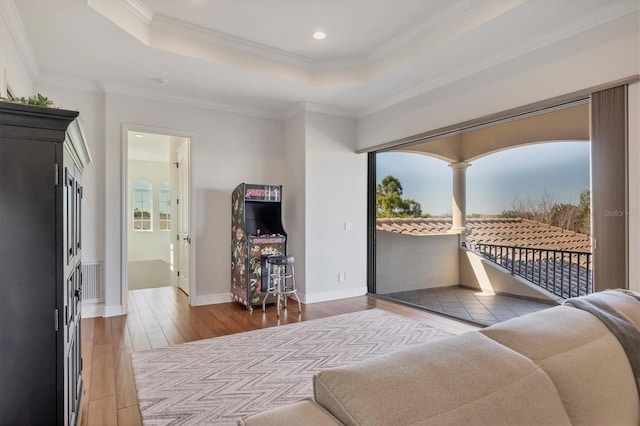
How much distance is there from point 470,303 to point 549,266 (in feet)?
3.66

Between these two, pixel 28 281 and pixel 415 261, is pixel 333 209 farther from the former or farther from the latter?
pixel 28 281

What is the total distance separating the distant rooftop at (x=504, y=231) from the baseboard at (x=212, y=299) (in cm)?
261

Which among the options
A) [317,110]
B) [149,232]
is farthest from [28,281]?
[149,232]

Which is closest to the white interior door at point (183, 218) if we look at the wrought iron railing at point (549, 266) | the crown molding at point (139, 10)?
the crown molding at point (139, 10)

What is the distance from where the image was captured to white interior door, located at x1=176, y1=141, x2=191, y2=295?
5.47 metres

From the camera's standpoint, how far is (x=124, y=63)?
368cm

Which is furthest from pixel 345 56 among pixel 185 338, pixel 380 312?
pixel 185 338

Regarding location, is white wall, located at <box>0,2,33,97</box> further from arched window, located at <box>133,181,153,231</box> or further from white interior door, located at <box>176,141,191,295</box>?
arched window, located at <box>133,181,153,231</box>

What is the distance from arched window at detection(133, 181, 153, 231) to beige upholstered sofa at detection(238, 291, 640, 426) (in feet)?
35.1

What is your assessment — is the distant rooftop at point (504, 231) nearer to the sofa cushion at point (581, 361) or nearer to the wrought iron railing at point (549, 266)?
the wrought iron railing at point (549, 266)

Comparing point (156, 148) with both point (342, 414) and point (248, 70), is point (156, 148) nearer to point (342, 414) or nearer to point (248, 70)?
point (248, 70)

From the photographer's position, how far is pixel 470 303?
15.0ft

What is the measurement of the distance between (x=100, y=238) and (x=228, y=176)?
1839mm

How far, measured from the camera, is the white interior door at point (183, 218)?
215 inches
